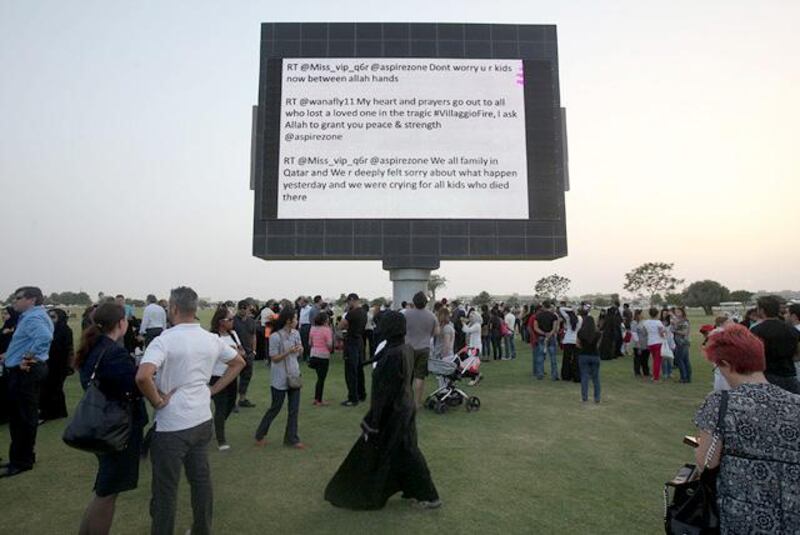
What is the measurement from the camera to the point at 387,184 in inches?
593

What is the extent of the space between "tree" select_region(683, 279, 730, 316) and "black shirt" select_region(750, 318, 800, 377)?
6238cm

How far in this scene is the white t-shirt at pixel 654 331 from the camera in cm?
1103

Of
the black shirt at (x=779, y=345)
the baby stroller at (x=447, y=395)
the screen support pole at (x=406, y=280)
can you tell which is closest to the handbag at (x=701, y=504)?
the black shirt at (x=779, y=345)

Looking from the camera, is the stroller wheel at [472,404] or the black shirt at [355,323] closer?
the stroller wheel at [472,404]

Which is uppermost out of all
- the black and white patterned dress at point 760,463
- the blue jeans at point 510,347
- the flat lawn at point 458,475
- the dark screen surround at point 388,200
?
the dark screen surround at point 388,200

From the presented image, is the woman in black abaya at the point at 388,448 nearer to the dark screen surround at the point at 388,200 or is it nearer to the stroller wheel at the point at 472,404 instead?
the stroller wheel at the point at 472,404

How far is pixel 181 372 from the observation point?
3170mm

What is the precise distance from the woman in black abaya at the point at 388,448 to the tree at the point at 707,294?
6526cm

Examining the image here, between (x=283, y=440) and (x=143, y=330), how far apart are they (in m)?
6.48

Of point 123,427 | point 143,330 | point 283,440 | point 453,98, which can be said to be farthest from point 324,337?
point 453,98

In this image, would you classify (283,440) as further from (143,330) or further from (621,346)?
(621,346)

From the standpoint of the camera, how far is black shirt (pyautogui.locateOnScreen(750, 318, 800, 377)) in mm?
4922

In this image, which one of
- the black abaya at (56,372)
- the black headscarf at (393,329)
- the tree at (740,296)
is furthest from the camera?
the tree at (740,296)

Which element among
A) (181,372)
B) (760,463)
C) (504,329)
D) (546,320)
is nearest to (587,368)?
(546,320)
